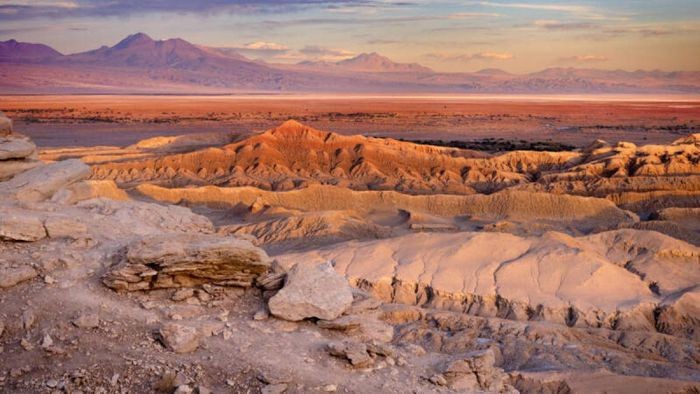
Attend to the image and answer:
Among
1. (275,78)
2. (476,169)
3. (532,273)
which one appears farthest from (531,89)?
(532,273)

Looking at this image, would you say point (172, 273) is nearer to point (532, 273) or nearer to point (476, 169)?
point (532, 273)

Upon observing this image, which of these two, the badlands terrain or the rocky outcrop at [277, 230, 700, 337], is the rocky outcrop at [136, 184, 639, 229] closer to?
the badlands terrain

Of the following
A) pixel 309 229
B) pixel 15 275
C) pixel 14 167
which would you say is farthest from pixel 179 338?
pixel 309 229

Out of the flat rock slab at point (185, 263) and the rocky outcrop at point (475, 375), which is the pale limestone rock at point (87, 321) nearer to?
the flat rock slab at point (185, 263)

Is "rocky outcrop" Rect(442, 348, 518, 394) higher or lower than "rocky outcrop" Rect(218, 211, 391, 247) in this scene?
higher

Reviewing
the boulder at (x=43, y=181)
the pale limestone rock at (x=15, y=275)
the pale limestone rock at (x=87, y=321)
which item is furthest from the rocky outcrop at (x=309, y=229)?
the pale limestone rock at (x=87, y=321)

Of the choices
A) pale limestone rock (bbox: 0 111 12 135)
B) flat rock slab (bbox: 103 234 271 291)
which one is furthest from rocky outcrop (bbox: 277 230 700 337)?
flat rock slab (bbox: 103 234 271 291)

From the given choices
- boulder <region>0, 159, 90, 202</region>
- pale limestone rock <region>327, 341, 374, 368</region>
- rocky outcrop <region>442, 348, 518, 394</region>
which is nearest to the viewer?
pale limestone rock <region>327, 341, 374, 368</region>

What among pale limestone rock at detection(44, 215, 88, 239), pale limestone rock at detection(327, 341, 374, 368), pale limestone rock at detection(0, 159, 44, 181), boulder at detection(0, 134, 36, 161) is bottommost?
pale limestone rock at detection(327, 341, 374, 368)
